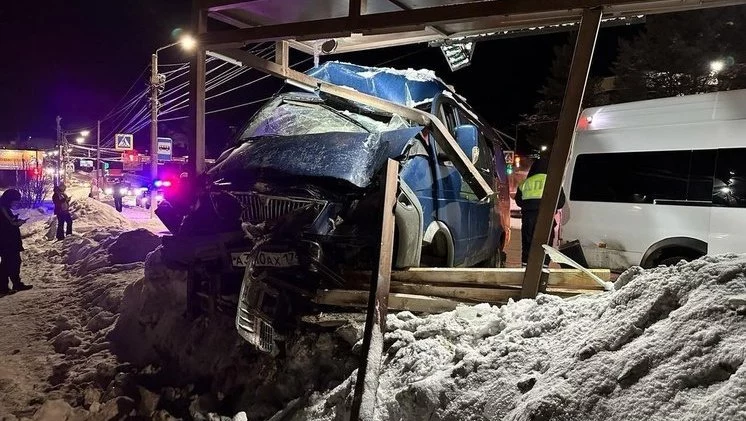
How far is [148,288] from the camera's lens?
18.9 ft

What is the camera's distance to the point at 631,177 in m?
7.28

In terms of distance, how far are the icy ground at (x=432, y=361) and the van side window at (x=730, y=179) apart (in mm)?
3798

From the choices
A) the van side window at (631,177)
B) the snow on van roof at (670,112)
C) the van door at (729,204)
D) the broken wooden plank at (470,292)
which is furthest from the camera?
the van side window at (631,177)

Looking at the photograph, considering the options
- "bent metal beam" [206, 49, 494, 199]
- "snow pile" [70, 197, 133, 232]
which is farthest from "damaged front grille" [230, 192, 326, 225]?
"snow pile" [70, 197, 133, 232]

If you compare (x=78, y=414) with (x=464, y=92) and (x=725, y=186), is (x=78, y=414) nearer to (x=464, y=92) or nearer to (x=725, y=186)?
(x=725, y=186)

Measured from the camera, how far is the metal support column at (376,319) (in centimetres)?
322

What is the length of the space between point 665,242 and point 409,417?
5.25 metres

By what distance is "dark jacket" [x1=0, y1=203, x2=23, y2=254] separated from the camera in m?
8.94

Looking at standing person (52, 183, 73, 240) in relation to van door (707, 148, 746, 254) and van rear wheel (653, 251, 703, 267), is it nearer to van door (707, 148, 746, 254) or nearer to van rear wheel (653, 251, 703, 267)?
van rear wheel (653, 251, 703, 267)

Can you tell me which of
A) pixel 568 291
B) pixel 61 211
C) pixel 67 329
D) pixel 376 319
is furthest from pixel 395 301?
pixel 61 211

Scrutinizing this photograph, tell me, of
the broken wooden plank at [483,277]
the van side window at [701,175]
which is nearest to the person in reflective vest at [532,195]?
the van side window at [701,175]

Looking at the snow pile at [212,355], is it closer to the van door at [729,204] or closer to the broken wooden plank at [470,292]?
the broken wooden plank at [470,292]

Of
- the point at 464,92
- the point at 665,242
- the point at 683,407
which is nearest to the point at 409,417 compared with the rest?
the point at 683,407

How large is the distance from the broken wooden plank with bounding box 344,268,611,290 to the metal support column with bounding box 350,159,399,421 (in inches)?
21.2
